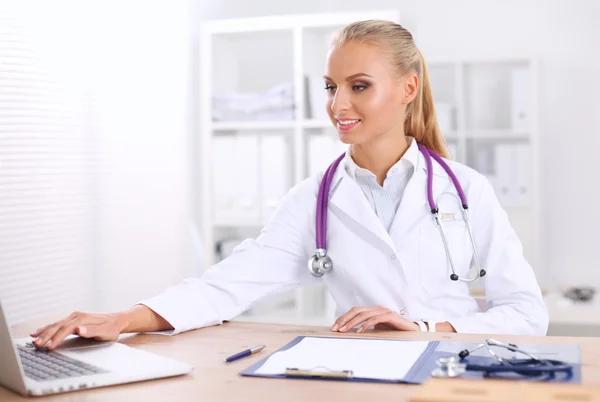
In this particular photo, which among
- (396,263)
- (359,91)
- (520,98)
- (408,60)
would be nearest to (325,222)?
(396,263)

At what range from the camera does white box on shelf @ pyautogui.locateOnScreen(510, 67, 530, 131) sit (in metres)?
3.71

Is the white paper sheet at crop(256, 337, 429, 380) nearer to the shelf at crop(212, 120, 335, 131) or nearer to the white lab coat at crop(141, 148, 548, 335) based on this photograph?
the white lab coat at crop(141, 148, 548, 335)

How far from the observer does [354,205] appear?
73.0 inches

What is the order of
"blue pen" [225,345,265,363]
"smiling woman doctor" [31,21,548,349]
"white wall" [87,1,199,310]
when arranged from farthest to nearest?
"white wall" [87,1,199,310]
"smiling woman doctor" [31,21,548,349]
"blue pen" [225,345,265,363]

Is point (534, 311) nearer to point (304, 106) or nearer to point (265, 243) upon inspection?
point (265, 243)

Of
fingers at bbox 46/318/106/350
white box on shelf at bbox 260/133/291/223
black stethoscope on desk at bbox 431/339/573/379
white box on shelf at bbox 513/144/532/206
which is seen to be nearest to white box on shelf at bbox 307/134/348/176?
white box on shelf at bbox 260/133/291/223

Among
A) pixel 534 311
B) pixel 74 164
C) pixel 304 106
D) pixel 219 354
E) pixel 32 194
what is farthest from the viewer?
pixel 304 106

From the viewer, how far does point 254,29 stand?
3.75 metres

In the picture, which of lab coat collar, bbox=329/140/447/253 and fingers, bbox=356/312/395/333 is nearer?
fingers, bbox=356/312/395/333

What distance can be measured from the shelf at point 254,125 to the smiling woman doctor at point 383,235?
1.78 m

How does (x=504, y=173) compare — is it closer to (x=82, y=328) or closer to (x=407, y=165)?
(x=407, y=165)

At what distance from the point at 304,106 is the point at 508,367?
2.68 meters

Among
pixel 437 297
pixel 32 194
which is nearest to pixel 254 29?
Answer: pixel 32 194

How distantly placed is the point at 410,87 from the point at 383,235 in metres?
0.40
